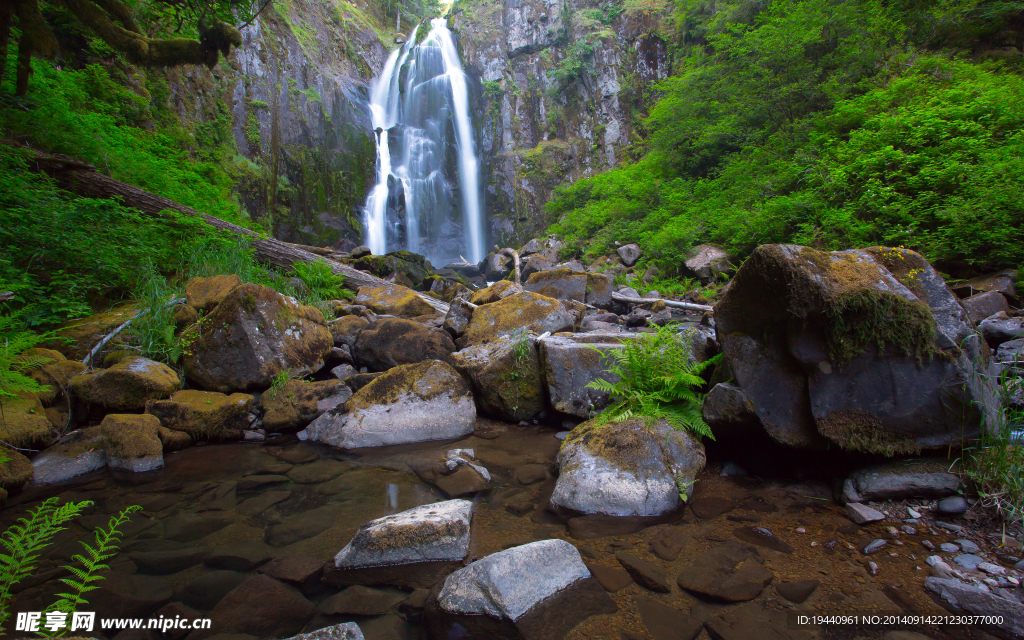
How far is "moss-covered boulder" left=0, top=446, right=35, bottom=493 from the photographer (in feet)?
11.2

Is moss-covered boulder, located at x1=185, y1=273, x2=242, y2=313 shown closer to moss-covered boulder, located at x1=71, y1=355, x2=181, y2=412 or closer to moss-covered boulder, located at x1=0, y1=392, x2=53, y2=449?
moss-covered boulder, located at x1=71, y1=355, x2=181, y2=412

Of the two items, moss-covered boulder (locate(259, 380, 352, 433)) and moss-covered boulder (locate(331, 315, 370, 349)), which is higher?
moss-covered boulder (locate(331, 315, 370, 349))

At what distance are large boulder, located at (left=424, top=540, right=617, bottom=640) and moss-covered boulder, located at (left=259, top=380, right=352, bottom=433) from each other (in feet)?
11.4

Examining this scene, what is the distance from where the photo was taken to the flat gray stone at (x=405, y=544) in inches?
99.7

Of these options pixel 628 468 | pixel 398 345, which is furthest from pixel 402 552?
pixel 398 345

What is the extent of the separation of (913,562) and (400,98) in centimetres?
2890

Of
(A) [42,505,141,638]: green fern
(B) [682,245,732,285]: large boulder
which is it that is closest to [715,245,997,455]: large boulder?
(A) [42,505,141,638]: green fern

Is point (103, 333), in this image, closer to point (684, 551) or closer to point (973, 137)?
point (684, 551)

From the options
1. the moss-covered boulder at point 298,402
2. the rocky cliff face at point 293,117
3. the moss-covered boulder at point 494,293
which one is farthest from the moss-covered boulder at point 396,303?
the rocky cliff face at point 293,117

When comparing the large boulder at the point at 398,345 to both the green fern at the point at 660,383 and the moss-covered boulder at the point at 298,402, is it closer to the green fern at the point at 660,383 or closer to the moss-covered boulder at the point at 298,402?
the moss-covered boulder at the point at 298,402

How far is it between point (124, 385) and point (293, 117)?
19.8 m

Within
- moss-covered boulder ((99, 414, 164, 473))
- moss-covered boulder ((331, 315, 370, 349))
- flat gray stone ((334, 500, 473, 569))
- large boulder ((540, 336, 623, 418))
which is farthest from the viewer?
moss-covered boulder ((331, 315, 370, 349))

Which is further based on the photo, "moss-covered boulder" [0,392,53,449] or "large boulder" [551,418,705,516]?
"moss-covered boulder" [0,392,53,449]

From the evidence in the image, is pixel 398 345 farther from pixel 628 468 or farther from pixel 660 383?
pixel 628 468
